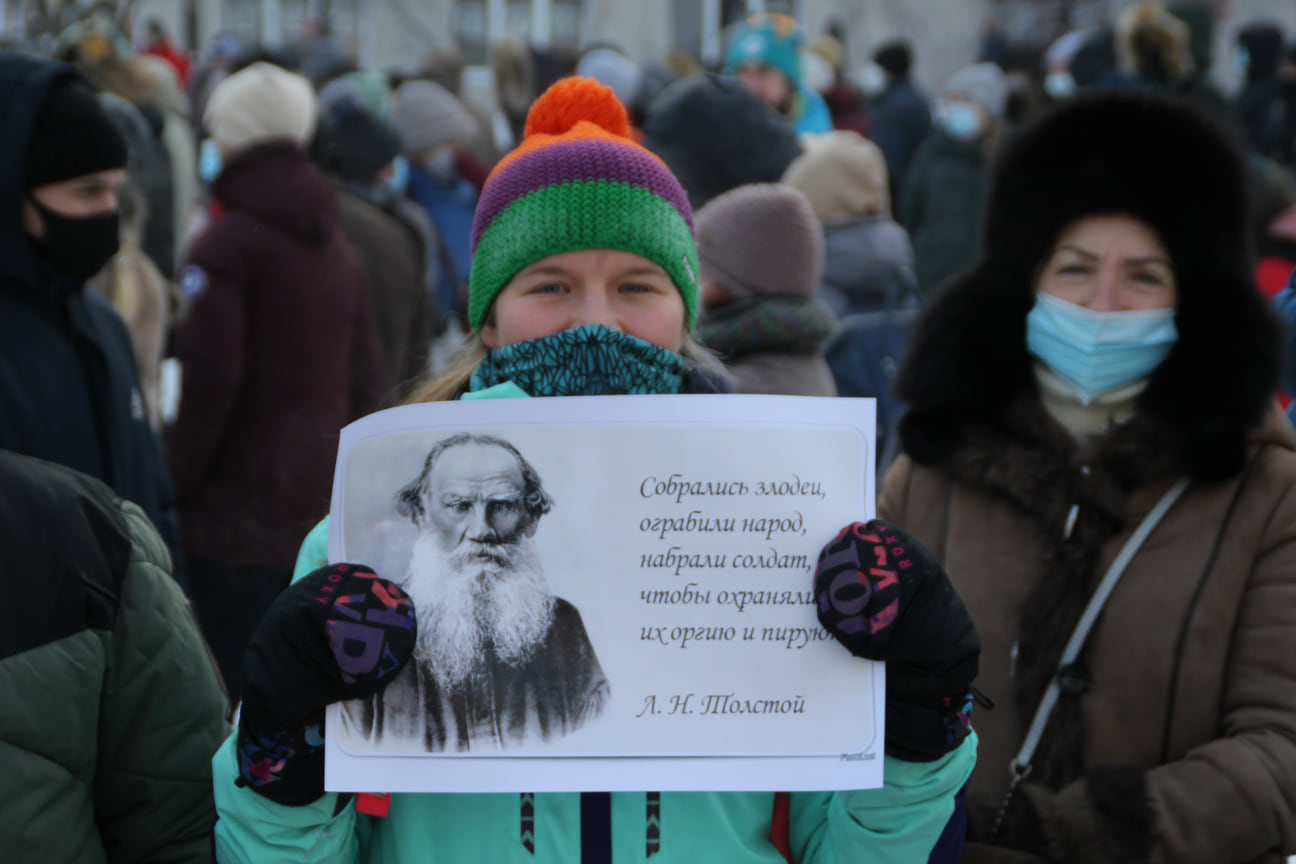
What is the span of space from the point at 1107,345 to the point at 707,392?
105 cm

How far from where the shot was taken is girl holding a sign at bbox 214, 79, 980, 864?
1.35 metres

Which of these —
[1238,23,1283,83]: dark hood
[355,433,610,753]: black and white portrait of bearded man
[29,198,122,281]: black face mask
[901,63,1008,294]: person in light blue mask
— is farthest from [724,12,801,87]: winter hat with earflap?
[355,433,610,753]: black and white portrait of bearded man

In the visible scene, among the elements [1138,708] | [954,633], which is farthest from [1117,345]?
[954,633]

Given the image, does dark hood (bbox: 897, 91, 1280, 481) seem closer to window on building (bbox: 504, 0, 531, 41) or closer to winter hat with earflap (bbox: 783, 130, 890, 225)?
winter hat with earflap (bbox: 783, 130, 890, 225)

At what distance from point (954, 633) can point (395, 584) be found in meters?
0.59

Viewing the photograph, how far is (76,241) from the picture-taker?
2.88m

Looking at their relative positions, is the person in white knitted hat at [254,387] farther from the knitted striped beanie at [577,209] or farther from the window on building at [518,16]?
the window on building at [518,16]

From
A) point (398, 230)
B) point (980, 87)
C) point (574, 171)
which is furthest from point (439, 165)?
point (574, 171)

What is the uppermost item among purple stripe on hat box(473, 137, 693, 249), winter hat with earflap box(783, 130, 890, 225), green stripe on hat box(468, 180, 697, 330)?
purple stripe on hat box(473, 137, 693, 249)

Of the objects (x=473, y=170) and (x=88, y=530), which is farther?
(x=473, y=170)

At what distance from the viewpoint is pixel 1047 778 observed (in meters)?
2.19

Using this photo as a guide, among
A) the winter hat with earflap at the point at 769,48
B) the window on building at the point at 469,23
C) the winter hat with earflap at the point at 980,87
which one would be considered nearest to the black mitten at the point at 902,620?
the winter hat with earflap at the point at 769,48

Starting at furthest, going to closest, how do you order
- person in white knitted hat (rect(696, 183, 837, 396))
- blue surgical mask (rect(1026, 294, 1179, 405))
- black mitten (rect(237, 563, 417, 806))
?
person in white knitted hat (rect(696, 183, 837, 396)) → blue surgical mask (rect(1026, 294, 1179, 405)) → black mitten (rect(237, 563, 417, 806))

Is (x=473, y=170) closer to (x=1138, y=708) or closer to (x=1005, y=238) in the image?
(x=1005, y=238)
